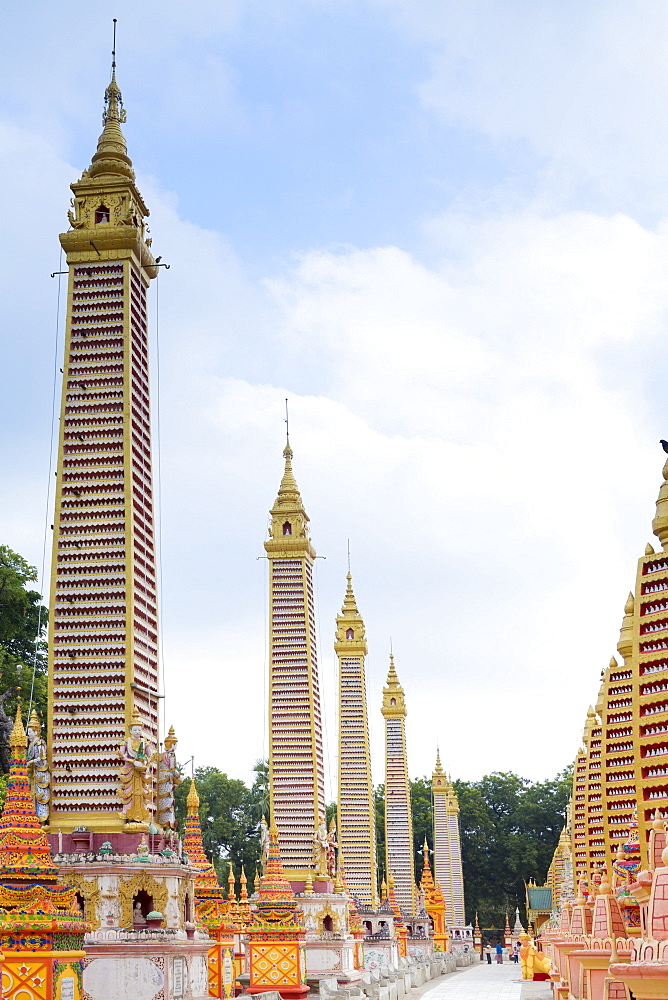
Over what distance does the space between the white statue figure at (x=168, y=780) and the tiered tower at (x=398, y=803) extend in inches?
1734

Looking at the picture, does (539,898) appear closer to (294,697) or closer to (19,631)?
(294,697)

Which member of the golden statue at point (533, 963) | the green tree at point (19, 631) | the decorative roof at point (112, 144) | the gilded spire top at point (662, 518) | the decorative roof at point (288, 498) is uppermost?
the decorative roof at point (112, 144)

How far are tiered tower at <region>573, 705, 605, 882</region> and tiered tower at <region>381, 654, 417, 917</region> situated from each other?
36.5m

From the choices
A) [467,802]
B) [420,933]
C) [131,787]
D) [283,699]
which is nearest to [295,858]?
[283,699]

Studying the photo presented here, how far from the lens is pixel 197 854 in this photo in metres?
37.9

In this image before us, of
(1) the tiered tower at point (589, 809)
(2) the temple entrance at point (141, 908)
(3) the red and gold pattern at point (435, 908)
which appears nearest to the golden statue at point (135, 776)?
(2) the temple entrance at point (141, 908)

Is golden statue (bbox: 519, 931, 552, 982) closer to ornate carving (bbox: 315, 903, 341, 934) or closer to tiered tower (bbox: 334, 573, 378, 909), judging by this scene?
ornate carving (bbox: 315, 903, 341, 934)

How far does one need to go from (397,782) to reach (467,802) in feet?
115

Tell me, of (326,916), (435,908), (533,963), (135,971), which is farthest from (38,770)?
(435,908)

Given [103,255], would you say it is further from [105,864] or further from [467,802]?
[467,802]

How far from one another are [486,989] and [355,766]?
2387cm

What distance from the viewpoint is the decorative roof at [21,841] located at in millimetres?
18891

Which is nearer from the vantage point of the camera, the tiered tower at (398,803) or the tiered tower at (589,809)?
the tiered tower at (589,809)

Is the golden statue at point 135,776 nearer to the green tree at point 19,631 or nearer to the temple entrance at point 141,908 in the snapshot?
the temple entrance at point 141,908
